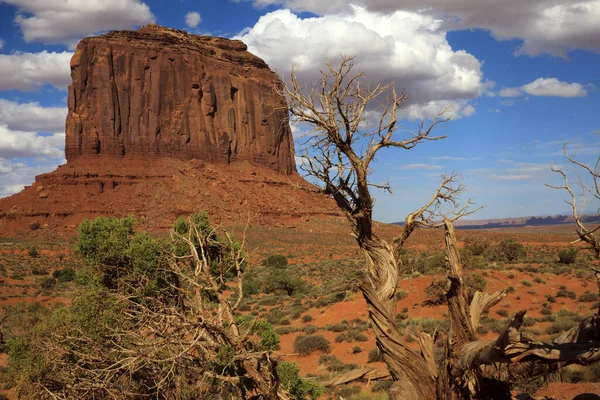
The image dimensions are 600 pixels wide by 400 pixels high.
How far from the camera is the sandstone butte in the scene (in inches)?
2894

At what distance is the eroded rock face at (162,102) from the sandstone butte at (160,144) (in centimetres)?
18

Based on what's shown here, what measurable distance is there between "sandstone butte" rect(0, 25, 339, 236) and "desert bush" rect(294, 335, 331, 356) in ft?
179

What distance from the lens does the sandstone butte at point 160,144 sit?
241 feet

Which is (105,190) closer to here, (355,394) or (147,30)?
(147,30)

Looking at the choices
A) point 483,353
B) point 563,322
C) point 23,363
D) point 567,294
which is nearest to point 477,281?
point 567,294

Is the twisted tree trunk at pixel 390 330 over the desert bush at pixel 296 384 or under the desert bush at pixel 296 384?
over

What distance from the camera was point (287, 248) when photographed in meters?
58.6

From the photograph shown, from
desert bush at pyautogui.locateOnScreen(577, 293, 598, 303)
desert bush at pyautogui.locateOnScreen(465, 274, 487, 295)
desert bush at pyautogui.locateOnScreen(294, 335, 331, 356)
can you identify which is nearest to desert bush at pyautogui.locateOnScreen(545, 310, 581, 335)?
desert bush at pyautogui.locateOnScreen(577, 293, 598, 303)

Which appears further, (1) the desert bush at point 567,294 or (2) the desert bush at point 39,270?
(2) the desert bush at point 39,270

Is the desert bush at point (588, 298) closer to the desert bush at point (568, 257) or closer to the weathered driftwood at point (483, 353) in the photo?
the desert bush at point (568, 257)

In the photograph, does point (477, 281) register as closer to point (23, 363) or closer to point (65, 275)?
point (23, 363)

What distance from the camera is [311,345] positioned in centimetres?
1567

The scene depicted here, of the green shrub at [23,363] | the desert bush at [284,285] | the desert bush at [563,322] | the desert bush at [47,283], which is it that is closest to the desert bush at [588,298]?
the desert bush at [563,322]

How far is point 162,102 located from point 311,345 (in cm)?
8234
